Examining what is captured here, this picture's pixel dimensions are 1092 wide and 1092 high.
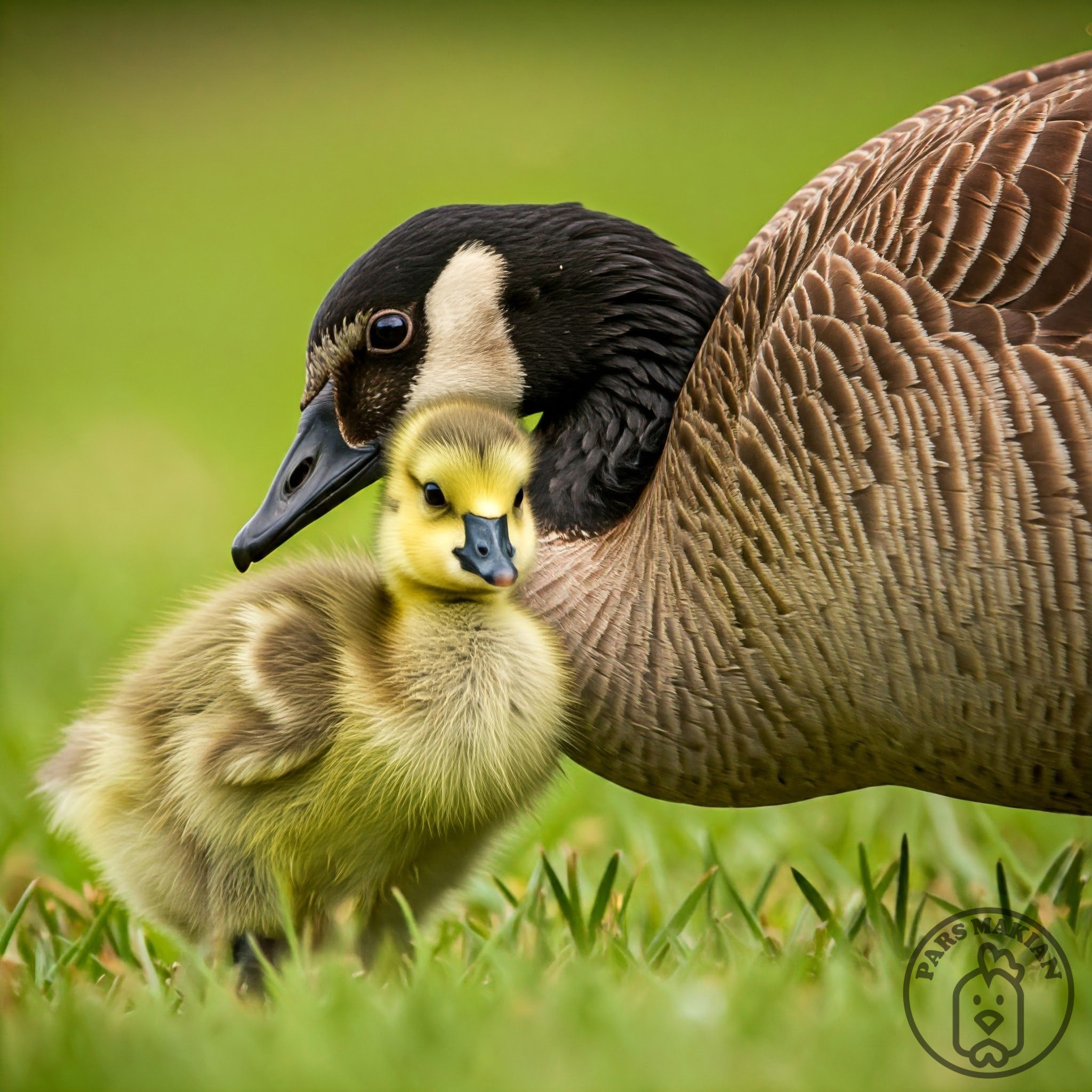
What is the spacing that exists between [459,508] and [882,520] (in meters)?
0.80

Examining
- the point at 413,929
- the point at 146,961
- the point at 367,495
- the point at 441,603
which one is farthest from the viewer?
the point at 367,495

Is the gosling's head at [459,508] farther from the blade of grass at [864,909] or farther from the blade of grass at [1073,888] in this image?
the blade of grass at [1073,888]

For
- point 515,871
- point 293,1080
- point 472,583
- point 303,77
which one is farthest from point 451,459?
point 303,77

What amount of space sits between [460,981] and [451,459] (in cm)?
97

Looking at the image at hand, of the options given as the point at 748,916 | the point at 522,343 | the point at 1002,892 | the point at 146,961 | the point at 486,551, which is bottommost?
the point at 1002,892

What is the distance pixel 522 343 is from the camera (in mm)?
3346

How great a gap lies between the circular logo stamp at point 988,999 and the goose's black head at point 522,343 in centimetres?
120

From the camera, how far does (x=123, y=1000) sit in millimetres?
2656

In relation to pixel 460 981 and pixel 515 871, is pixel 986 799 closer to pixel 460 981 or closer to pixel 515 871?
pixel 460 981

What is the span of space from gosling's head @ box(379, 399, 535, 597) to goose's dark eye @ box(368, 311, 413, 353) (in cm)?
43

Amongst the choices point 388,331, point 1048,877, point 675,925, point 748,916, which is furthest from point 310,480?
point 1048,877

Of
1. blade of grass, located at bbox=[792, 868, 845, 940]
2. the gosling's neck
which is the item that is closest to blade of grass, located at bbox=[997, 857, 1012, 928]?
blade of grass, located at bbox=[792, 868, 845, 940]

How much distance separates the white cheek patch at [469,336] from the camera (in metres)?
3.26

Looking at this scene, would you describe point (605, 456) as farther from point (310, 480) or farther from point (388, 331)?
point (310, 480)
